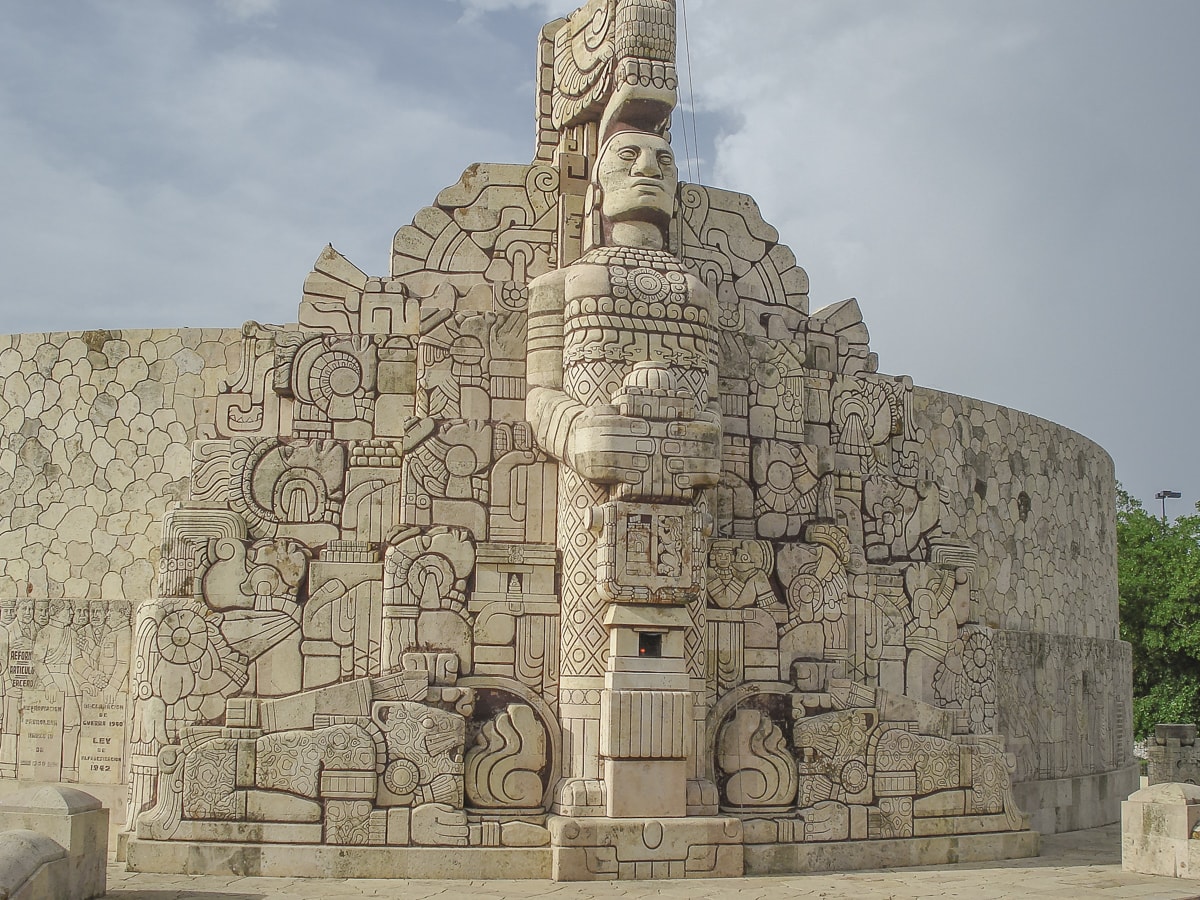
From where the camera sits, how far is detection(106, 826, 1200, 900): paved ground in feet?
26.4

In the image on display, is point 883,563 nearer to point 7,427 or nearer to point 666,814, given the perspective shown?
point 666,814

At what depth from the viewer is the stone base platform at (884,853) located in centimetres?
910

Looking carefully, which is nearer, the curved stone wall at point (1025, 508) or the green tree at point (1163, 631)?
the curved stone wall at point (1025, 508)

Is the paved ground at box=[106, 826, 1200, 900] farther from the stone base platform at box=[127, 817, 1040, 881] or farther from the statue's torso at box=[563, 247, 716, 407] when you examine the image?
the statue's torso at box=[563, 247, 716, 407]

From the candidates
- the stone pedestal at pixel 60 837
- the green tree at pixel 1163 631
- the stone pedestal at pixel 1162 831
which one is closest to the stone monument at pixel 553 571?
the stone pedestal at pixel 1162 831

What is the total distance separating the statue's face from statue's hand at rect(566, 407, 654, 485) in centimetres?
178

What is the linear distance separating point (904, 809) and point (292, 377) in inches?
217

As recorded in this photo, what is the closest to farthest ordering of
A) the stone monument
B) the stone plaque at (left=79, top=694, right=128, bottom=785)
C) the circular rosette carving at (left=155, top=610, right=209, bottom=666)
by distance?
1. the stone monument
2. the circular rosette carving at (left=155, top=610, right=209, bottom=666)
3. the stone plaque at (left=79, top=694, right=128, bottom=785)

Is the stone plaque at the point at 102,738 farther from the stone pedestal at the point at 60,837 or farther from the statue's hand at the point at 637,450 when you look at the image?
the statue's hand at the point at 637,450

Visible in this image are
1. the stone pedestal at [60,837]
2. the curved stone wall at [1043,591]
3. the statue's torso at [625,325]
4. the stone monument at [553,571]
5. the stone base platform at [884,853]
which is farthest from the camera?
the curved stone wall at [1043,591]

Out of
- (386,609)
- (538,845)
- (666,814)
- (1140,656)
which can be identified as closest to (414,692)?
(386,609)

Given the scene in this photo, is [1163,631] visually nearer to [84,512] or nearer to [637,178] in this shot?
[637,178]

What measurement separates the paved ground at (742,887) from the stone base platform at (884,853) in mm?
153

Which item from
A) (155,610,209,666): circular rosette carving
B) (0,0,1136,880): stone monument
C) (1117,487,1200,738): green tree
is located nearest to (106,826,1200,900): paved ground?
(0,0,1136,880): stone monument
